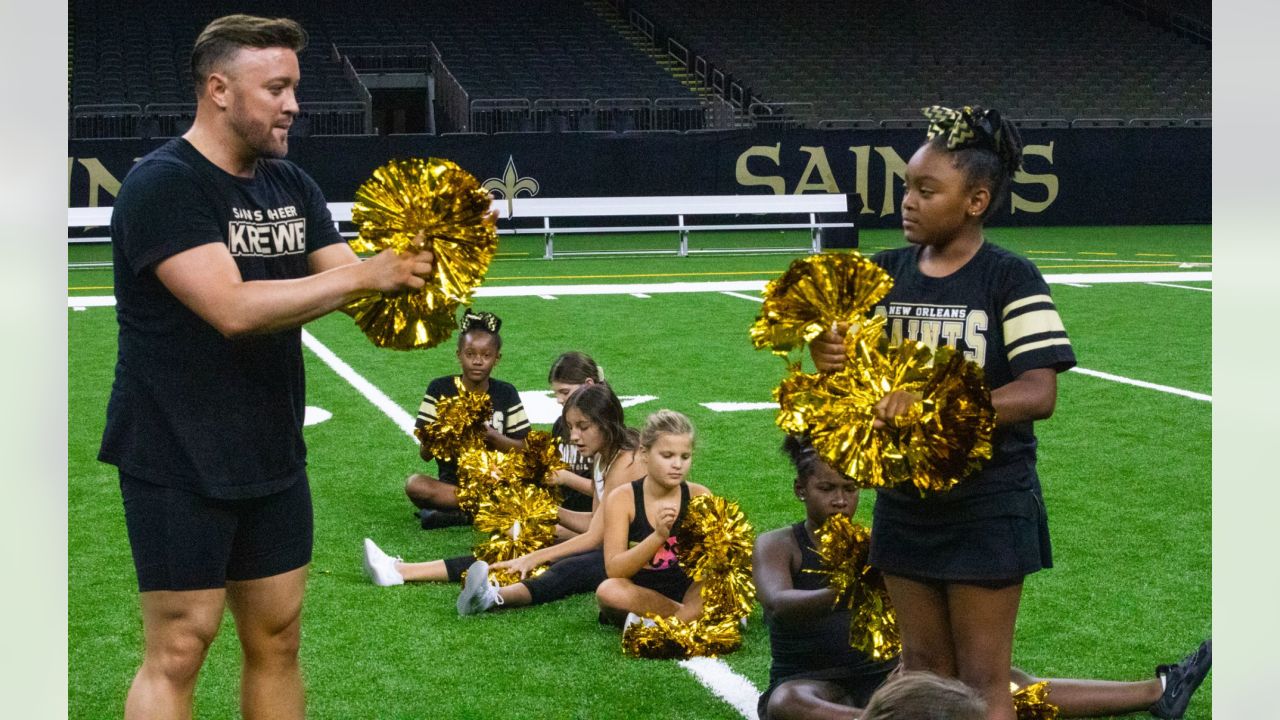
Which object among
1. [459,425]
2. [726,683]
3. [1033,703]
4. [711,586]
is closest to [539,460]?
[459,425]

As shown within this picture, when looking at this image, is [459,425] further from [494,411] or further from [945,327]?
[945,327]

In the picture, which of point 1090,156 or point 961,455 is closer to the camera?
Answer: point 961,455

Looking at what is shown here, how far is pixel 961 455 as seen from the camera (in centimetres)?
264

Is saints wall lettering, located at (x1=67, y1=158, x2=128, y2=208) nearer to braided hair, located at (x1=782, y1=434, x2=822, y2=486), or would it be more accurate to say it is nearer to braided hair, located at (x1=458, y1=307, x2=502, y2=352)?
braided hair, located at (x1=458, y1=307, x2=502, y2=352)

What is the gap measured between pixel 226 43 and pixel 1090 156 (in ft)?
73.8

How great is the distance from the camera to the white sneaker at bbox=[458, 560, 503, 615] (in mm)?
4719

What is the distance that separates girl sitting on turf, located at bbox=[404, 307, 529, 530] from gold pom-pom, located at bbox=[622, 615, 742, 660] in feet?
Result: 5.57

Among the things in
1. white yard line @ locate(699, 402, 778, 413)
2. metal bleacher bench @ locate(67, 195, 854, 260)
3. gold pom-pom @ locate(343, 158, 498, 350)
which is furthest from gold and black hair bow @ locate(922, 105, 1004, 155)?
metal bleacher bench @ locate(67, 195, 854, 260)

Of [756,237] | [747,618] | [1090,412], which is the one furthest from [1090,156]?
[747,618]

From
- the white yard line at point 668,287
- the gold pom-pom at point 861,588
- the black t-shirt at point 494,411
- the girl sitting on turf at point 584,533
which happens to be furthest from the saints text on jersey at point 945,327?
the white yard line at point 668,287

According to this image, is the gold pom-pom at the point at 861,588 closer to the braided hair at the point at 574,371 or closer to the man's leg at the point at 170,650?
the man's leg at the point at 170,650
